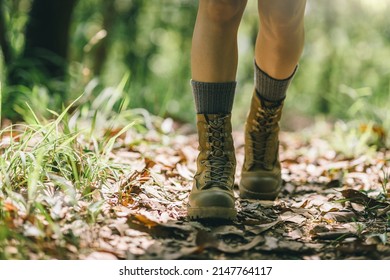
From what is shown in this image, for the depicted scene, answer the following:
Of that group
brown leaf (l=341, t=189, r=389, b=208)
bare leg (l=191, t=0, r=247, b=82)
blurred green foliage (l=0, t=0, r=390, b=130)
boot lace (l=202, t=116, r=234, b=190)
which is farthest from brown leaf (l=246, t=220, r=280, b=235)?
blurred green foliage (l=0, t=0, r=390, b=130)

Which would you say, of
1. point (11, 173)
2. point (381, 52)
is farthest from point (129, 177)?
point (381, 52)

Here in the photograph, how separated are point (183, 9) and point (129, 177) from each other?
3618 millimetres

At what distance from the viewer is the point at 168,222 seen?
1526 mm

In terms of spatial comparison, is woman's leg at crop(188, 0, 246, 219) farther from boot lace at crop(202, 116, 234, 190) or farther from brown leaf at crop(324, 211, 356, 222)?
brown leaf at crop(324, 211, 356, 222)

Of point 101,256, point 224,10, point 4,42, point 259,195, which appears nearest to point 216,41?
point 224,10

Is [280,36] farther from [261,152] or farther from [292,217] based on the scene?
[292,217]

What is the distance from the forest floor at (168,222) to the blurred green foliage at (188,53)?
53.4 inches

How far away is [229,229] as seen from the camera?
60.2 inches

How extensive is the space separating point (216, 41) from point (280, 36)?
0.29 m

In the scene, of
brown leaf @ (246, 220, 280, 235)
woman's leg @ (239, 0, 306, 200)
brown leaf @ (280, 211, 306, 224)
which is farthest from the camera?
woman's leg @ (239, 0, 306, 200)

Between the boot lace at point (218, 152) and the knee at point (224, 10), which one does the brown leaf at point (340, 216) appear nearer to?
the boot lace at point (218, 152)

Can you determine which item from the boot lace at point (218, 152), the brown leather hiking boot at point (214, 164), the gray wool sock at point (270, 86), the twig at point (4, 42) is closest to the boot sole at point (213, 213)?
the brown leather hiking boot at point (214, 164)

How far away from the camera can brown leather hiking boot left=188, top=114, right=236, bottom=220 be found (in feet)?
5.31

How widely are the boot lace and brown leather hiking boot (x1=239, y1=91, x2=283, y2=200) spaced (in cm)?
32
